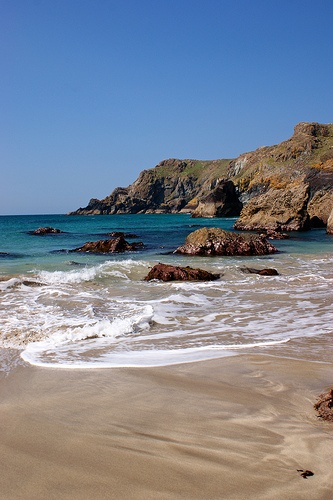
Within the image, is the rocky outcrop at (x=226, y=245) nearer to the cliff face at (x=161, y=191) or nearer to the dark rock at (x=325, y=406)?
the dark rock at (x=325, y=406)

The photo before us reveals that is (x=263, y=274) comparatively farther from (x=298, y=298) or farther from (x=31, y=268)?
(x=31, y=268)

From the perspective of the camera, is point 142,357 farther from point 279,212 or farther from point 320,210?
point 320,210

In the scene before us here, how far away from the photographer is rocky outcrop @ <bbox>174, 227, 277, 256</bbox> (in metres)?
17.9

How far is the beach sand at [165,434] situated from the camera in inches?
A: 79.0

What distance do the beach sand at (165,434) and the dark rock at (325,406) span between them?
0.06 meters

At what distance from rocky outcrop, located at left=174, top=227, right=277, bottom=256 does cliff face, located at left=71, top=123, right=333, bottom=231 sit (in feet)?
59.6

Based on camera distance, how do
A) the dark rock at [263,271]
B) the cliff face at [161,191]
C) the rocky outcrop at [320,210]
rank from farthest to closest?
the cliff face at [161,191], the rocky outcrop at [320,210], the dark rock at [263,271]

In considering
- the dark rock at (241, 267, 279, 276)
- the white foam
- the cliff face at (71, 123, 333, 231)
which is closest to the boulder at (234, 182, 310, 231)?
the cliff face at (71, 123, 333, 231)

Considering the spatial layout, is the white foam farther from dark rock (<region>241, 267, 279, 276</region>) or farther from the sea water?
dark rock (<region>241, 267, 279, 276</region>)

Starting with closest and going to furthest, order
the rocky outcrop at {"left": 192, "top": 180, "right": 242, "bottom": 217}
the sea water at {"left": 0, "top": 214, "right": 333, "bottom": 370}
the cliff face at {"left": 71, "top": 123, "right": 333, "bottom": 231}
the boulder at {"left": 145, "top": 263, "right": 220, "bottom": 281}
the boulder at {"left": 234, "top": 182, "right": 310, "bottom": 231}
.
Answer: the sea water at {"left": 0, "top": 214, "right": 333, "bottom": 370} → the boulder at {"left": 145, "top": 263, "right": 220, "bottom": 281} → the boulder at {"left": 234, "top": 182, "right": 310, "bottom": 231} → the cliff face at {"left": 71, "top": 123, "right": 333, "bottom": 231} → the rocky outcrop at {"left": 192, "top": 180, "right": 242, "bottom": 217}

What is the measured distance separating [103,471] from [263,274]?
1049 centimetres

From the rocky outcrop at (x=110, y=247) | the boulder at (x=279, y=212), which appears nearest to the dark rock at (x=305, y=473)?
the rocky outcrop at (x=110, y=247)

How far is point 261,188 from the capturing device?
89.6m

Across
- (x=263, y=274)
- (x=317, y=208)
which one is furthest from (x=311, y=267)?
(x=317, y=208)
